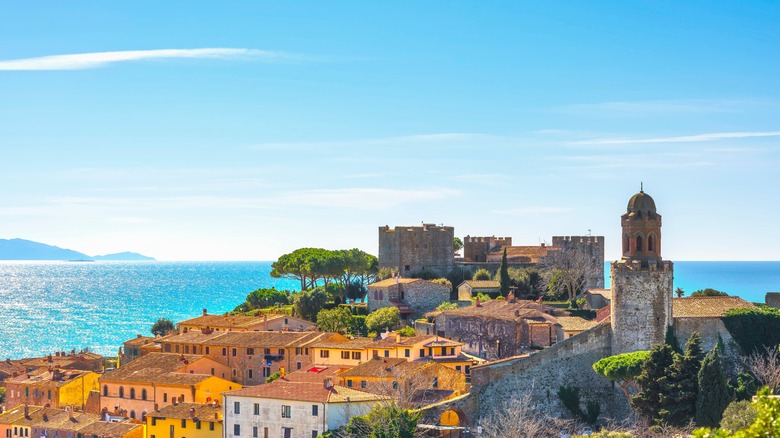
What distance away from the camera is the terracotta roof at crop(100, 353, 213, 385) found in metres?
52.5

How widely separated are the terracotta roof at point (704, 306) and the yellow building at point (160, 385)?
883 inches

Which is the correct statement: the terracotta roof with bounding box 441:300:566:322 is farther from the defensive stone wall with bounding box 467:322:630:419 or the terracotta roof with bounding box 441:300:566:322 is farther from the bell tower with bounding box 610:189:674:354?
the bell tower with bounding box 610:189:674:354

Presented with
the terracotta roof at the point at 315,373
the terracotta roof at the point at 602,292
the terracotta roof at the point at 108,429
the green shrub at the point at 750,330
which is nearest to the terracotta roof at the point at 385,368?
the terracotta roof at the point at 315,373

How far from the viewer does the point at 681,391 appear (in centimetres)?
3919

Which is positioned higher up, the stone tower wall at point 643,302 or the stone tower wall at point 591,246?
the stone tower wall at point 591,246

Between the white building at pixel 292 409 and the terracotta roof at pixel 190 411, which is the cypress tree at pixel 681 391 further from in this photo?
the terracotta roof at pixel 190 411

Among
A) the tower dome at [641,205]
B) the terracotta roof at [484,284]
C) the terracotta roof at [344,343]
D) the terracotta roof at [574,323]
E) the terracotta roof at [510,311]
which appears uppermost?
the tower dome at [641,205]

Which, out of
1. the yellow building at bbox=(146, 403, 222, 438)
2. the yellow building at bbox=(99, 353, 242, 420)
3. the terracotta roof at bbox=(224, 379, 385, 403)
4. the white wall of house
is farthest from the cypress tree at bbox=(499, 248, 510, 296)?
the white wall of house

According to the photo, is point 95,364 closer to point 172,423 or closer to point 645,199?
point 172,423

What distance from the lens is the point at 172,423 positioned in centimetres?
4772

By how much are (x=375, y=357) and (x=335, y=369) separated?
232cm

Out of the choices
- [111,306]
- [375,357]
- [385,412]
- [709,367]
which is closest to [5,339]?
[111,306]

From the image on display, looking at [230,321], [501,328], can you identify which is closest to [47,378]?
[230,321]

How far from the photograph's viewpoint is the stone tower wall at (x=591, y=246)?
7262 cm
